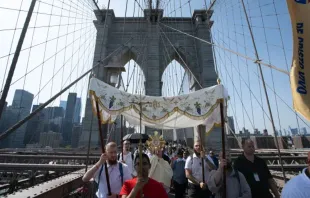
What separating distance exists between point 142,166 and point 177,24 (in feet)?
58.6

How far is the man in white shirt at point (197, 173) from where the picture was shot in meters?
2.76

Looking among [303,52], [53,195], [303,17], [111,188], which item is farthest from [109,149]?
[303,17]

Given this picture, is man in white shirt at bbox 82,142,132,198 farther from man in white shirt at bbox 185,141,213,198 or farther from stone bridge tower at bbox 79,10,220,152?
stone bridge tower at bbox 79,10,220,152

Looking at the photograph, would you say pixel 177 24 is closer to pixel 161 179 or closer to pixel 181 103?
pixel 181 103

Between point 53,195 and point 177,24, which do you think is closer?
point 53,195

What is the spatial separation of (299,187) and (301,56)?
3.68 feet

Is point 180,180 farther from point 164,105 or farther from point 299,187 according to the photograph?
point 299,187

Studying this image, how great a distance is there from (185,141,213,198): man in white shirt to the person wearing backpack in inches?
24.6

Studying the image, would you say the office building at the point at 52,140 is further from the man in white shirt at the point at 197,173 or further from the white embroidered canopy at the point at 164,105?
the man in white shirt at the point at 197,173

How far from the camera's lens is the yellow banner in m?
1.46

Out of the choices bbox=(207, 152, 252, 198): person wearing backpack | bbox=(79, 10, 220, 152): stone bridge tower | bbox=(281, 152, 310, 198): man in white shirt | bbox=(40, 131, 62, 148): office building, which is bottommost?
bbox=(207, 152, 252, 198): person wearing backpack

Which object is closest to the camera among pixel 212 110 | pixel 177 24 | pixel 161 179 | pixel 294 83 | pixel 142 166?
pixel 142 166

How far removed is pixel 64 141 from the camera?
25.8 metres

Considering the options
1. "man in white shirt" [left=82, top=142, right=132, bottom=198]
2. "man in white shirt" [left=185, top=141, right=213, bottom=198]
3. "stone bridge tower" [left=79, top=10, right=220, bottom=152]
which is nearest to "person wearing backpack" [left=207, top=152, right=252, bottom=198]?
"man in white shirt" [left=185, top=141, right=213, bottom=198]
